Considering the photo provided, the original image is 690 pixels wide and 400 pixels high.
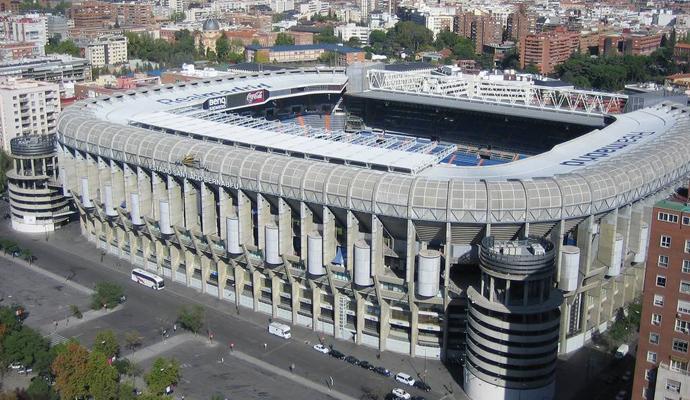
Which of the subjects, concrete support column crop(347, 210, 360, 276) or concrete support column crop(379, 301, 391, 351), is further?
concrete support column crop(347, 210, 360, 276)

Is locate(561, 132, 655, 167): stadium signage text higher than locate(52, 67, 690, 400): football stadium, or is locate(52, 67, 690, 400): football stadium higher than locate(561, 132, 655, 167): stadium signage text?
locate(561, 132, 655, 167): stadium signage text

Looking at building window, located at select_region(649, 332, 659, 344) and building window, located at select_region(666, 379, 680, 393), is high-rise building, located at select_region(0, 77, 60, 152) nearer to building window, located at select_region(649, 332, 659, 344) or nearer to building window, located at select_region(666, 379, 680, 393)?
building window, located at select_region(649, 332, 659, 344)

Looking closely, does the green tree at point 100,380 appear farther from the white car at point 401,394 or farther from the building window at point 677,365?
the building window at point 677,365

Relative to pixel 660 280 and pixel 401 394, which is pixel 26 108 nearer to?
pixel 401 394

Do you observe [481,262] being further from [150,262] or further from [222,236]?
[150,262]

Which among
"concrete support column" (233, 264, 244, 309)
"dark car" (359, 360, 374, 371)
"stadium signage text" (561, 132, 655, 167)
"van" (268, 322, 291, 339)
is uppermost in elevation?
"stadium signage text" (561, 132, 655, 167)

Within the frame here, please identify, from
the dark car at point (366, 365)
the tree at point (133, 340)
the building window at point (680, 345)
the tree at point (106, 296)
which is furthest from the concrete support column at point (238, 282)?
the building window at point (680, 345)

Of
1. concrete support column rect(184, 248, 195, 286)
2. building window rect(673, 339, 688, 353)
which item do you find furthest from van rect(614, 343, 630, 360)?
concrete support column rect(184, 248, 195, 286)
